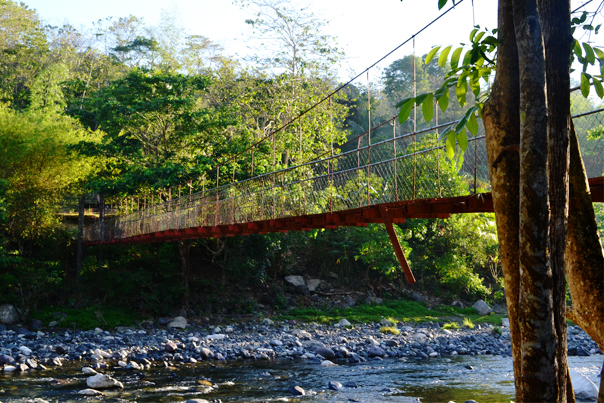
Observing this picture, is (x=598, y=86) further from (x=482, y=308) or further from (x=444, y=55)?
(x=482, y=308)

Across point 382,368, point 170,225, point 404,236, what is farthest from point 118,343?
point 404,236

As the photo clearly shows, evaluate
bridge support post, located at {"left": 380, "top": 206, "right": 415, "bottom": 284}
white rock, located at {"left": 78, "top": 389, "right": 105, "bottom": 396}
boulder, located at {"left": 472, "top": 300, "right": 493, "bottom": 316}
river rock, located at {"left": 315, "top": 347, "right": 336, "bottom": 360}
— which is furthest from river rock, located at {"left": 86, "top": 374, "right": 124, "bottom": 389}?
boulder, located at {"left": 472, "top": 300, "right": 493, "bottom": 316}

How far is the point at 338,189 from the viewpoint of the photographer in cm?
637

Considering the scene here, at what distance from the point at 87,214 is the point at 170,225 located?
29.1 ft

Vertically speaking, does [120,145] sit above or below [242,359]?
above

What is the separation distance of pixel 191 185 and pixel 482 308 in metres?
7.60

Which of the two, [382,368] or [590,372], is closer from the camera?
[590,372]

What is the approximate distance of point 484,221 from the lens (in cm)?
1436

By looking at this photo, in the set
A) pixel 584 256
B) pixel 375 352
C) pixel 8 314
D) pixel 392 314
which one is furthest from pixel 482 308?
pixel 584 256

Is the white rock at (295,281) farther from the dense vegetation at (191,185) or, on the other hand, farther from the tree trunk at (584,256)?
the tree trunk at (584,256)

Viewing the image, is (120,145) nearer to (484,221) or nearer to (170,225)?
(170,225)

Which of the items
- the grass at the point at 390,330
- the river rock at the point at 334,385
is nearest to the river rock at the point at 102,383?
the river rock at the point at 334,385

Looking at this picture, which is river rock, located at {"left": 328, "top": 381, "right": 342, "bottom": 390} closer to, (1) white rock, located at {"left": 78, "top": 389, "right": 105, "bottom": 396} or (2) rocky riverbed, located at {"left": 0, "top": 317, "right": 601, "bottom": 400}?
(2) rocky riverbed, located at {"left": 0, "top": 317, "right": 601, "bottom": 400}

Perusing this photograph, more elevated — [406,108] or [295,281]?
[406,108]
